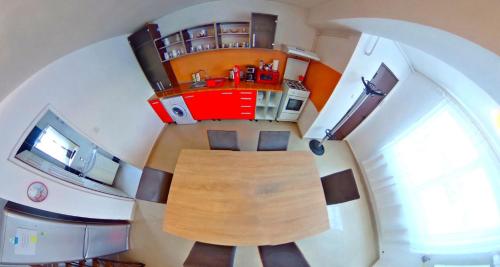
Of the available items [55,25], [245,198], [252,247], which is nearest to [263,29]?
[55,25]

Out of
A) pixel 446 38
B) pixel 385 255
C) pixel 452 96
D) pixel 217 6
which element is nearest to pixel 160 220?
pixel 217 6

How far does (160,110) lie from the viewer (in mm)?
1085

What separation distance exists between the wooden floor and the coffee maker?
354 millimetres

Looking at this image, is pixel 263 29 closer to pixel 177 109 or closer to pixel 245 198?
pixel 177 109

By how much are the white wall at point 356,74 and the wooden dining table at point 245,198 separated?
0.31m

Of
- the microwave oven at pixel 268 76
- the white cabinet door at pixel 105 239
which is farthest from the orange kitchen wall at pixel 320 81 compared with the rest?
the white cabinet door at pixel 105 239

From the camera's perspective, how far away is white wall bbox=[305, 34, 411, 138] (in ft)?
4.35

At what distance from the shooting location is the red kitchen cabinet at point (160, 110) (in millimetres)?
1034

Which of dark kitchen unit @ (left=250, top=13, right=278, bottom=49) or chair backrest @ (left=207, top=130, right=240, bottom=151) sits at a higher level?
dark kitchen unit @ (left=250, top=13, right=278, bottom=49)

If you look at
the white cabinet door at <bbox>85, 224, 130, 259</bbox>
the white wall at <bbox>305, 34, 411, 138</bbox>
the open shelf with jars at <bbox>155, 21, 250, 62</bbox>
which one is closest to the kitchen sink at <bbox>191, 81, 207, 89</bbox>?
the open shelf with jars at <bbox>155, 21, 250, 62</bbox>

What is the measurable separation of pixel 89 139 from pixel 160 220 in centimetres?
61

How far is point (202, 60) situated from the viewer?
1.00 meters

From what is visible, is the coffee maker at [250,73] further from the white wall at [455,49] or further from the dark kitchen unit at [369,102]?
the dark kitchen unit at [369,102]

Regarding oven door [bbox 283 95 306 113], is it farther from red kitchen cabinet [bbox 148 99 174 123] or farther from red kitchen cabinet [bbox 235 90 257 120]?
red kitchen cabinet [bbox 148 99 174 123]
